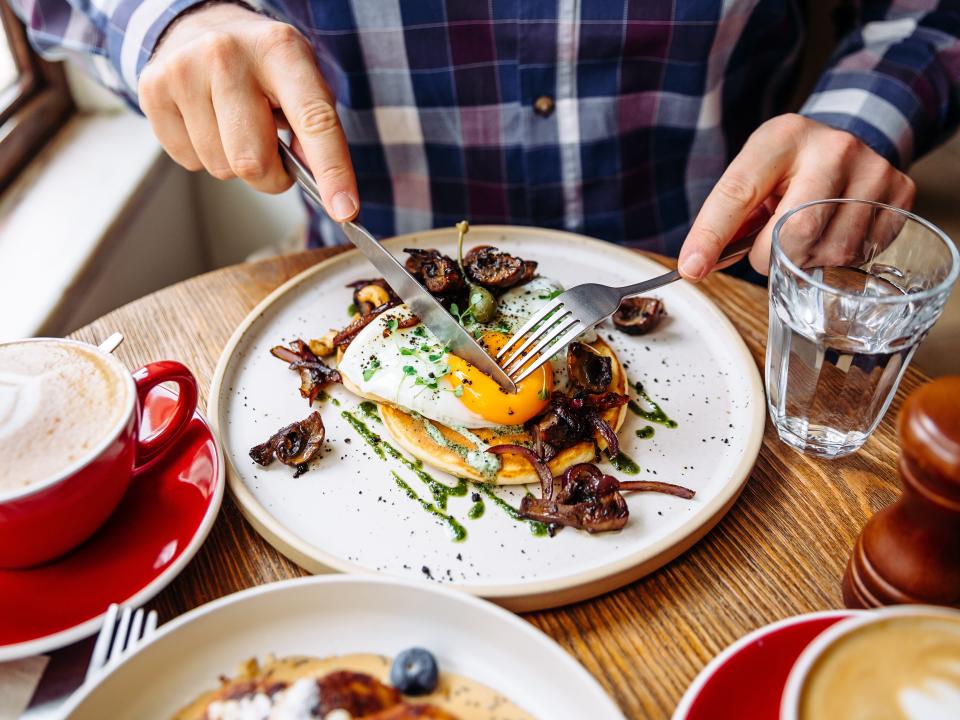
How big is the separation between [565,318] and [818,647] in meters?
0.89

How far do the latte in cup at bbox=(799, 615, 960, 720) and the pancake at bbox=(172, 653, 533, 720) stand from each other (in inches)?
15.3

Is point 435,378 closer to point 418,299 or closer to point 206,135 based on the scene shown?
point 418,299

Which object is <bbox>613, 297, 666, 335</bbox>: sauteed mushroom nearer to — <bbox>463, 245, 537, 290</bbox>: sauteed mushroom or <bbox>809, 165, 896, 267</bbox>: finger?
<bbox>463, 245, 537, 290</bbox>: sauteed mushroom

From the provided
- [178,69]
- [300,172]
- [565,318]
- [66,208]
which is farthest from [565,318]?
[66,208]

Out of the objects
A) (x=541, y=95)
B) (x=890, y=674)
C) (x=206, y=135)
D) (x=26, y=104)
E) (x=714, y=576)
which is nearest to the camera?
(x=890, y=674)

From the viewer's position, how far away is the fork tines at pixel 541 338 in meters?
1.57

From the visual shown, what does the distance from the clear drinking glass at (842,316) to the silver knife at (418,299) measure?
560mm

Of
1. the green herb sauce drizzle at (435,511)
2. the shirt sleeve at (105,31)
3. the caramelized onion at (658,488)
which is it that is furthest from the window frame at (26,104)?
the caramelized onion at (658,488)

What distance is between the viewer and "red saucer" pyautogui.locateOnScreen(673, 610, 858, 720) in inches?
39.8

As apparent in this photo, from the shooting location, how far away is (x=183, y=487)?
1.37 metres

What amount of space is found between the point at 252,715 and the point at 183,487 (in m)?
0.51

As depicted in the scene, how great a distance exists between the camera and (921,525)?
3.46 ft

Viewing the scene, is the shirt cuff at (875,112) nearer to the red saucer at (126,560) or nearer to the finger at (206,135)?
the finger at (206,135)

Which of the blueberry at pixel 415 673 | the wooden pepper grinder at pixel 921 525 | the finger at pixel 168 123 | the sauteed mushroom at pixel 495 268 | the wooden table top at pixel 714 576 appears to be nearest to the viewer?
the wooden pepper grinder at pixel 921 525
